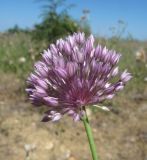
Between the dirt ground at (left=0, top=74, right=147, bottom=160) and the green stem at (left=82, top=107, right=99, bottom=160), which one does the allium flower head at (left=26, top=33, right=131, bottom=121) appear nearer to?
the green stem at (left=82, top=107, right=99, bottom=160)

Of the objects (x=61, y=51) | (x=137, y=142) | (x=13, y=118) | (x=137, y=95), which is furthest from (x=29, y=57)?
(x=61, y=51)

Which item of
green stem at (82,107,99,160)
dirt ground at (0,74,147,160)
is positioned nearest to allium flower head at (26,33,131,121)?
green stem at (82,107,99,160)

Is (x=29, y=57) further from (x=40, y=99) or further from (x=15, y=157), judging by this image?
(x=40, y=99)

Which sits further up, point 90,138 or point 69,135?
point 69,135

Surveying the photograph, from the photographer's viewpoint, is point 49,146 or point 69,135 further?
point 69,135

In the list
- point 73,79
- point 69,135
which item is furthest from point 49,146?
point 73,79

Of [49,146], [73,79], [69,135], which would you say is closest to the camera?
[73,79]

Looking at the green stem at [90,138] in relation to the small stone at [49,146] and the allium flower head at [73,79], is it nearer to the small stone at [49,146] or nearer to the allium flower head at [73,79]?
the allium flower head at [73,79]

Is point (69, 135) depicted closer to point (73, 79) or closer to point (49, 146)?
point (49, 146)
